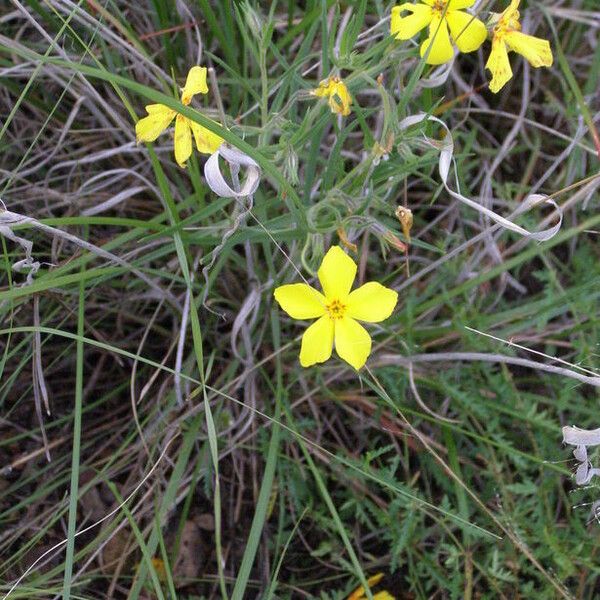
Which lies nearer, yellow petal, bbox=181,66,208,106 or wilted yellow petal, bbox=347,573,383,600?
yellow petal, bbox=181,66,208,106

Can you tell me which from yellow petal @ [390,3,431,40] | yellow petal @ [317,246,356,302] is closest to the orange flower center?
yellow petal @ [390,3,431,40]

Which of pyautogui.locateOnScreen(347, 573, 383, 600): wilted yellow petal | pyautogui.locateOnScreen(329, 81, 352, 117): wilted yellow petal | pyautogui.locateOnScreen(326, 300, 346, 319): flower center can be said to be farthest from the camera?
pyautogui.locateOnScreen(347, 573, 383, 600): wilted yellow petal

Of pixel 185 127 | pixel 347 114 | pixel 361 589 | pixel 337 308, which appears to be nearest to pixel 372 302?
pixel 337 308

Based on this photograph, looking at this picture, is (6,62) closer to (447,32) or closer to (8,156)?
(8,156)

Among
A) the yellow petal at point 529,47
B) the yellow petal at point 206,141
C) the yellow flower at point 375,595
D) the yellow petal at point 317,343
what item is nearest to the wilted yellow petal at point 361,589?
the yellow flower at point 375,595

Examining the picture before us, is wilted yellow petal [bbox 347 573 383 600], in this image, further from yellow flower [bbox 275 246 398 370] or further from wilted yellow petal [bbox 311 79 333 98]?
wilted yellow petal [bbox 311 79 333 98]

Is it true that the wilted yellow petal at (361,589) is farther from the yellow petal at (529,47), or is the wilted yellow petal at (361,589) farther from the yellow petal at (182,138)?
the yellow petal at (529,47)
